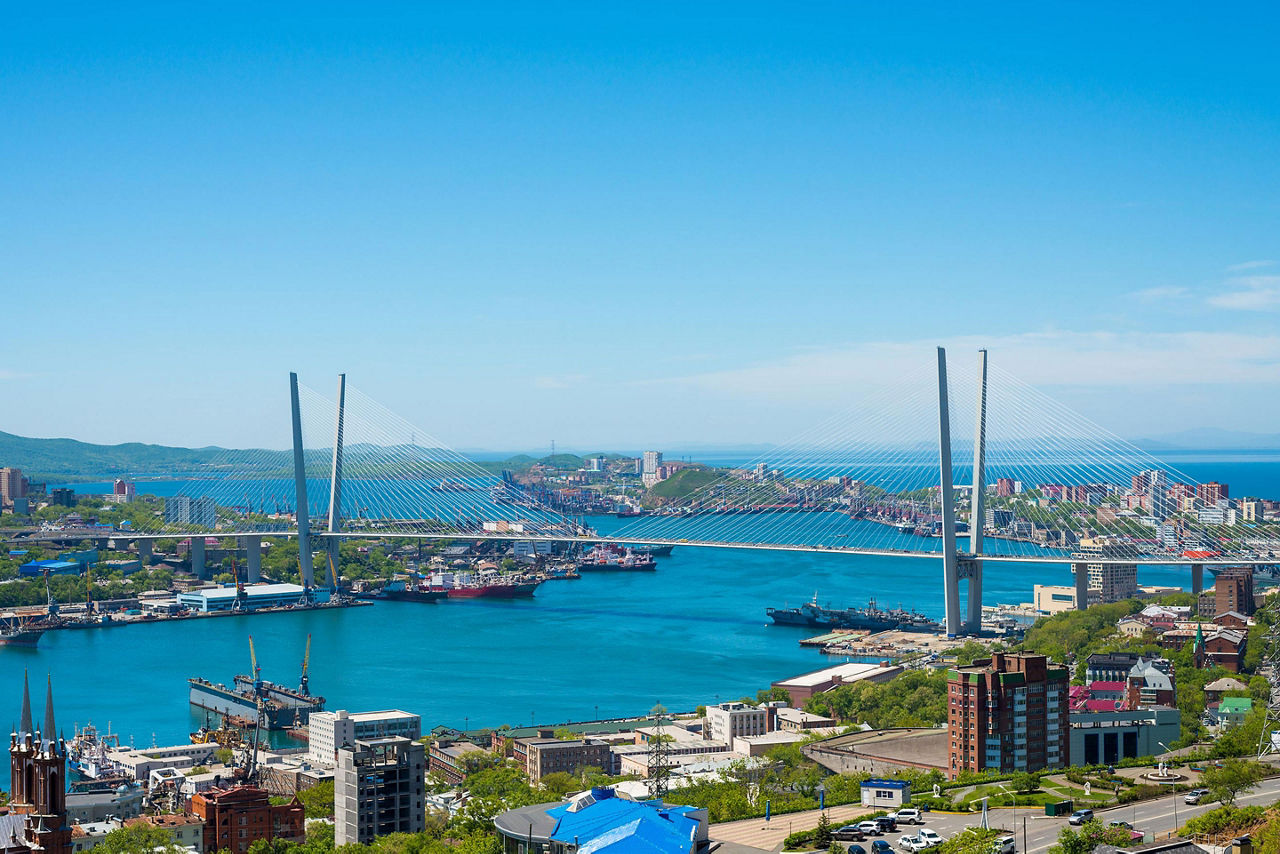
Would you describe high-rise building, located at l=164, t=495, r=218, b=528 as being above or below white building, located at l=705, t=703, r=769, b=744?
above

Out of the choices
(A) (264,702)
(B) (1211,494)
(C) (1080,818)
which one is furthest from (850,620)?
(C) (1080,818)

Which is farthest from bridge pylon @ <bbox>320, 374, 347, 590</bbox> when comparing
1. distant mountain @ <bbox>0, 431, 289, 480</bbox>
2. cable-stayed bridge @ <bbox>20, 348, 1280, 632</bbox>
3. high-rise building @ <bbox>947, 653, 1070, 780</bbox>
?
distant mountain @ <bbox>0, 431, 289, 480</bbox>

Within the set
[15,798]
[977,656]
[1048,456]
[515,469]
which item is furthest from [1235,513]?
[515,469]

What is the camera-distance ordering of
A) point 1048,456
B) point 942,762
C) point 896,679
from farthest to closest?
point 1048,456, point 896,679, point 942,762

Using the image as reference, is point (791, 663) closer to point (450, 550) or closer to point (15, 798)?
point (15, 798)

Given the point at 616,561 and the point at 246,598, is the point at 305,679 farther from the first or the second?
the point at 616,561

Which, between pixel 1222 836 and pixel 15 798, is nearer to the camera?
pixel 15 798

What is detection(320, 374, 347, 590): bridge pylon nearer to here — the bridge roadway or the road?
the bridge roadway

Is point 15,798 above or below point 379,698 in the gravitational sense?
above
